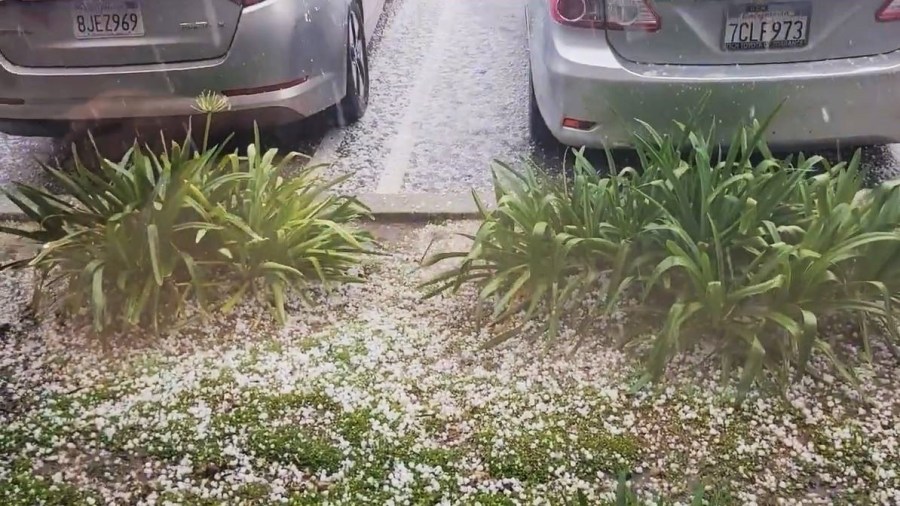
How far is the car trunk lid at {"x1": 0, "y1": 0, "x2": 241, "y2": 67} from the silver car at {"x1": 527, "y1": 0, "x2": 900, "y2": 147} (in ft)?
5.02

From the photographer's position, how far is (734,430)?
2.53 m

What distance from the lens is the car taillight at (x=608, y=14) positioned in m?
3.67

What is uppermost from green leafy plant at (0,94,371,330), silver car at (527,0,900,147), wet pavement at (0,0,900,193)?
silver car at (527,0,900,147)

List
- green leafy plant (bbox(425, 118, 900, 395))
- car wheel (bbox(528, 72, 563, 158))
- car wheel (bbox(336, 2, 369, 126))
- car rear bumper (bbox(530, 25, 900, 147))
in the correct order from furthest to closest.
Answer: car wheel (bbox(336, 2, 369, 126))
car wheel (bbox(528, 72, 563, 158))
car rear bumper (bbox(530, 25, 900, 147))
green leafy plant (bbox(425, 118, 900, 395))

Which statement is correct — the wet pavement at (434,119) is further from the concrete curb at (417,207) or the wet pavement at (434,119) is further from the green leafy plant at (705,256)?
the green leafy plant at (705,256)

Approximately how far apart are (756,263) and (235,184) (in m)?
1.81

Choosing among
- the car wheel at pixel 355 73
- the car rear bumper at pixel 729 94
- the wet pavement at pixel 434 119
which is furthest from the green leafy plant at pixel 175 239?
the car wheel at pixel 355 73

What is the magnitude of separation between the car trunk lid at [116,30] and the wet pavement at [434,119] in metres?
0.86

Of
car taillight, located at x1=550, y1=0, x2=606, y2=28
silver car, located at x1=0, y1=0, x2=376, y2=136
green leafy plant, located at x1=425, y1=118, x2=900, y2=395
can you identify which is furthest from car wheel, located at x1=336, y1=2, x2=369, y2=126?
green leafy plant, located at x1=425, y1=118, x2=900, y2=395

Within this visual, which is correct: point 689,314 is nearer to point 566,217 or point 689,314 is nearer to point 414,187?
point 566,217

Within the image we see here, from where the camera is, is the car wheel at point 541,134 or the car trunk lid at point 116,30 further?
the car wheel at point 541,134

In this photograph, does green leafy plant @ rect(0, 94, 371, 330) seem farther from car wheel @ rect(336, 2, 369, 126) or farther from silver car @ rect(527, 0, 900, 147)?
car wheel @ rect(336, 2, 369, 126)

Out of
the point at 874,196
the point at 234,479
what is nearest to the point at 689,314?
the point at 874,196

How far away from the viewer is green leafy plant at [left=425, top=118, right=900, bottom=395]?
2730 millimetres
